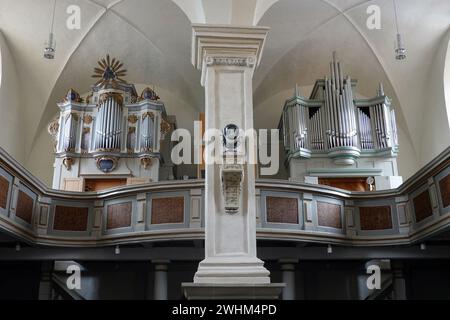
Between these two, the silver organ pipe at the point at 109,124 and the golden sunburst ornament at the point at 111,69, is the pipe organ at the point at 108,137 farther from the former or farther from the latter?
the golden sunburst ornament at the point at 111,69

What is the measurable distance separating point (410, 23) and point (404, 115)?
2592 millimetres

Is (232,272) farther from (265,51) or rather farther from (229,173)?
(265,51)

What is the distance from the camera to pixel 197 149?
14125mm

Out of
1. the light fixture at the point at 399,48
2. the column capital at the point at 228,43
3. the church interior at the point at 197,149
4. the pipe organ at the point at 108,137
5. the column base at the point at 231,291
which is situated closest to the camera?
the column base at the point at 231,291

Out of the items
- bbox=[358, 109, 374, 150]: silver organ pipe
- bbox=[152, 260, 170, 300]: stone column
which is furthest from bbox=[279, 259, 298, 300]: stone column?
bbox=[358, 109, 374, 150]: silver organ pipe

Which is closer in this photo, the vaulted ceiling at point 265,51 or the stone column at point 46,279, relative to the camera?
the stone column at point 46,279

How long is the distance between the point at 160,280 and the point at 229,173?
5828 mm

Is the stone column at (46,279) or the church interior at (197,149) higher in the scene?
the church interior at (197,149)

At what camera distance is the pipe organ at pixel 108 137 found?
1236 cm

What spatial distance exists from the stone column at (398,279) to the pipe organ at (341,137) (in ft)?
6.77

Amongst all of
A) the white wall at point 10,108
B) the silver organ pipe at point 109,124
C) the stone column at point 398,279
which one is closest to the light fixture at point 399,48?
the stone column at point 398,279

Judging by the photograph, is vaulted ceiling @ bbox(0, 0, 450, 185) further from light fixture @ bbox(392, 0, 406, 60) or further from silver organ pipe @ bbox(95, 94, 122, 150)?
silver organ pipe @ bbox(95, 94, 122, 150)

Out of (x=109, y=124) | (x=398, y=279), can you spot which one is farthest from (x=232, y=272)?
(x=109, y=124)

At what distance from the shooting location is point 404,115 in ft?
46.9
